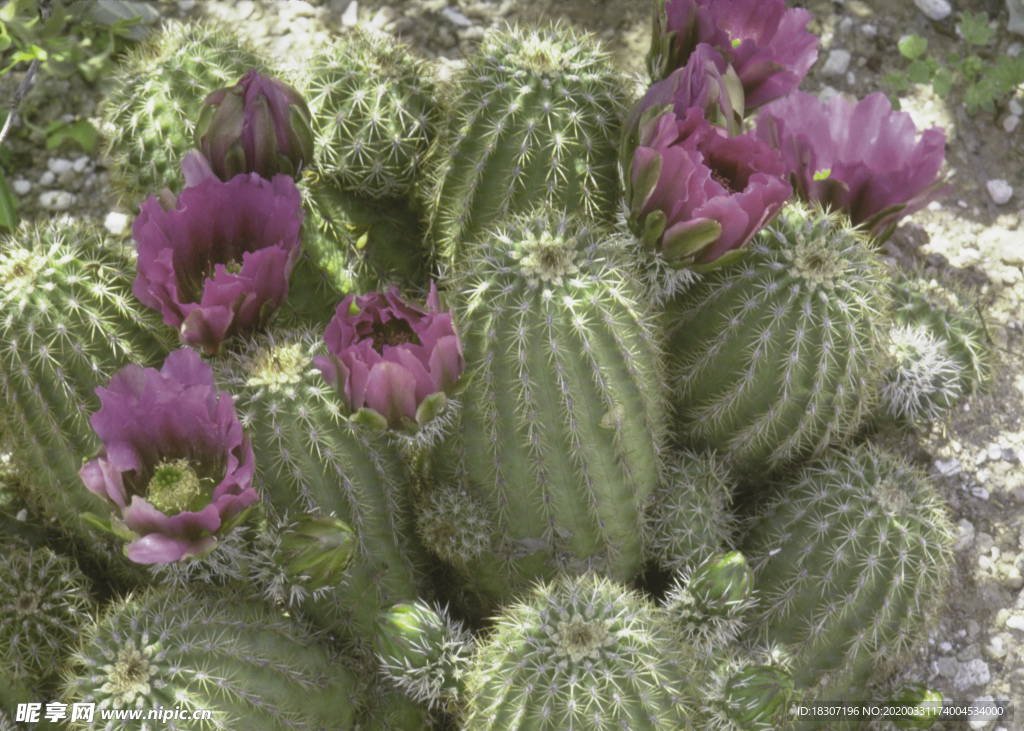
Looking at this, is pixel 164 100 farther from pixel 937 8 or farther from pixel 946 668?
pixel 937 8

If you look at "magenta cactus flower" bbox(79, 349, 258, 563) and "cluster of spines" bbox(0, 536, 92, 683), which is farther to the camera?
"cluster of spines" bbox(0, 536, 92, 683)

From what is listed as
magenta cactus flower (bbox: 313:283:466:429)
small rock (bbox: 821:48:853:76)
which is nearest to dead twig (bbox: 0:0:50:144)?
magenta cactus flower (bbox: 313:283:466:429)

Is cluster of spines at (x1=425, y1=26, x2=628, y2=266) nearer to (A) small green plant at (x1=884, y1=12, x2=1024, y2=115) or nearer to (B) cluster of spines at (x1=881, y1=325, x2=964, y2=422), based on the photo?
(B) cluster of spines at (x1=881, y1=325, x2=964, y2=422)

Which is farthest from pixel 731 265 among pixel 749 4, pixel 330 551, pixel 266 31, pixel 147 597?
pixel 266 31

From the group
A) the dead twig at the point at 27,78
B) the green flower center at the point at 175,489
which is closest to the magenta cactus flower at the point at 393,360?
the green flower center at the point at 175,489

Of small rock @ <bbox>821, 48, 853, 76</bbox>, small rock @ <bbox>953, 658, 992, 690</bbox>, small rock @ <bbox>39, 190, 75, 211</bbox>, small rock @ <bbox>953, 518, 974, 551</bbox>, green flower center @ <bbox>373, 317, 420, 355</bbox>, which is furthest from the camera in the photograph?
small rock @ <bbox>821, 48, 853, 76</bbox>

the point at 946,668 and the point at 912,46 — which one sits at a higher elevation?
the point at 912,46

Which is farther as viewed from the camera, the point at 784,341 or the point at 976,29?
the point at 976,29

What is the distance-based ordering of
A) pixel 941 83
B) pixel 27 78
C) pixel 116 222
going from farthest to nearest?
pixel 941 83
pixel 116 222
pixel 27 78

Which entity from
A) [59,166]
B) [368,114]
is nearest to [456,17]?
[368,114]
